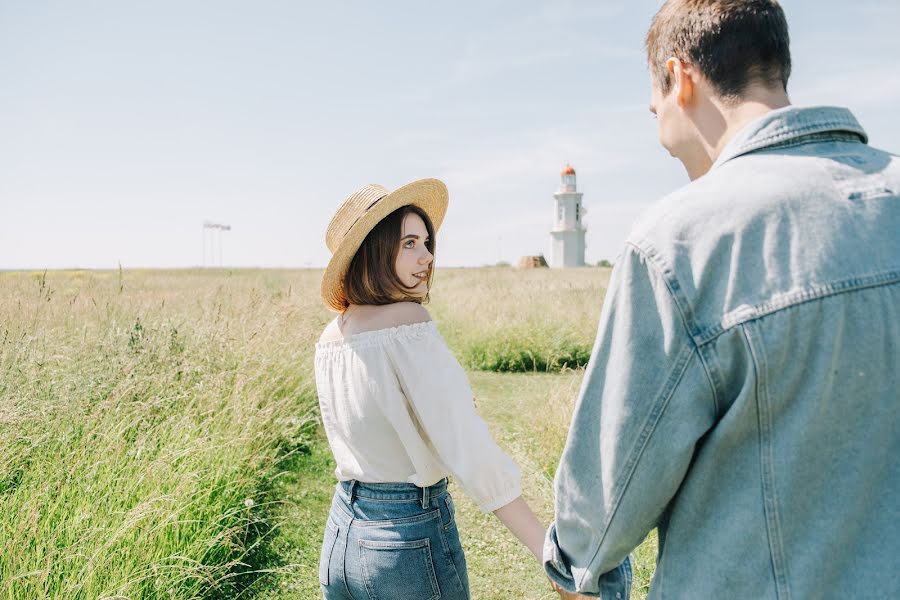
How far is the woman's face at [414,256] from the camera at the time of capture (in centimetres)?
213

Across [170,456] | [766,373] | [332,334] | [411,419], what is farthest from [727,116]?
[170,456]

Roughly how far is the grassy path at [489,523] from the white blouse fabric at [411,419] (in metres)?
1.88

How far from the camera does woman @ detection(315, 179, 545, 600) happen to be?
70.7 inches

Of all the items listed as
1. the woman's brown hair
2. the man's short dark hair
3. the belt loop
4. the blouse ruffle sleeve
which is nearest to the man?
the man's short dark hair

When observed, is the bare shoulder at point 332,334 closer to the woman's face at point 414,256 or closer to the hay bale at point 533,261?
the woman's face at point 414,256

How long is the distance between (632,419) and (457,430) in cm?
79

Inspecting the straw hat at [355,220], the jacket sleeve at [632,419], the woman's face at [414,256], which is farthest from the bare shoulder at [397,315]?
the jacket sleeve at [632,419]

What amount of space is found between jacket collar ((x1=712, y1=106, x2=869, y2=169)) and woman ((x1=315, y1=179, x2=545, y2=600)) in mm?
1004

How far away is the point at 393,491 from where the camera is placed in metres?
1.92

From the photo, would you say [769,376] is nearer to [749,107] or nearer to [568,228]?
[749,107]

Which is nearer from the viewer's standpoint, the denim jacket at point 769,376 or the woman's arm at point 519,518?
the denim jacket at point 769,376

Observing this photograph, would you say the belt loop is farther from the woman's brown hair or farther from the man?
the man

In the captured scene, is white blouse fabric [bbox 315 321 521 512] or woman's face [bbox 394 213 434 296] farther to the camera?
woman's face [bbox 394 213 434 296]

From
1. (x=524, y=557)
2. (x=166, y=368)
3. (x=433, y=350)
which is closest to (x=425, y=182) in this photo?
(x=433, y=350)
